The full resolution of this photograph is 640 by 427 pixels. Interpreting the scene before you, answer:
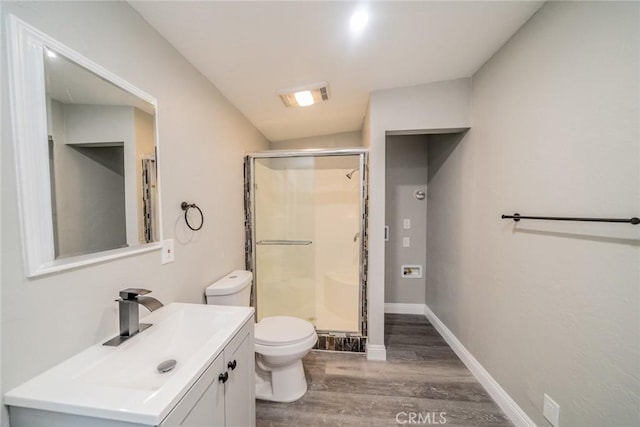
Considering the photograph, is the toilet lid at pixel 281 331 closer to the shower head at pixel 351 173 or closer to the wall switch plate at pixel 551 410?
the wall switch plate at pixel 551 410

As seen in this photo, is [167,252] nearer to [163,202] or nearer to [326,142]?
[163,202]

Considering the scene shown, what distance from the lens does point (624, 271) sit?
0.90 m

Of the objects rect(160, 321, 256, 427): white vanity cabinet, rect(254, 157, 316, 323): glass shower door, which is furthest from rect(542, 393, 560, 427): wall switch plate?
rect(254, 157, 316, 323): glass shower door

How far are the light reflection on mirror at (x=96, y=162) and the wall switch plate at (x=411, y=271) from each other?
2682mm

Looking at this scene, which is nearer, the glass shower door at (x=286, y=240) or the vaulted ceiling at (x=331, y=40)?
the vaulted ceiling at (x=331, y=40)

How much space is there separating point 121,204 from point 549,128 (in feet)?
7.03

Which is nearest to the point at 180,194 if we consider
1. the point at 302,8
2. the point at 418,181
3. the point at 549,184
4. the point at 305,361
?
the point at 302,8

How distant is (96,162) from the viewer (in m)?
0.98

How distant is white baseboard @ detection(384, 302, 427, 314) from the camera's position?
117 inches

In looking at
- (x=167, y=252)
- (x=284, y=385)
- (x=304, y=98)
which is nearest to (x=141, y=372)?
(x=167, y=252)

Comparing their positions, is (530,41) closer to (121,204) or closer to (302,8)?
(302,8)

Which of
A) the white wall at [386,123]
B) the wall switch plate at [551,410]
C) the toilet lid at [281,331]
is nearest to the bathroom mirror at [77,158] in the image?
the toilet lid at [281,331]

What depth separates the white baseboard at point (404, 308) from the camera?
297 centimetres

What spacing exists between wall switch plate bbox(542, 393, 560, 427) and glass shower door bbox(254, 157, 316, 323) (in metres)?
1.86
